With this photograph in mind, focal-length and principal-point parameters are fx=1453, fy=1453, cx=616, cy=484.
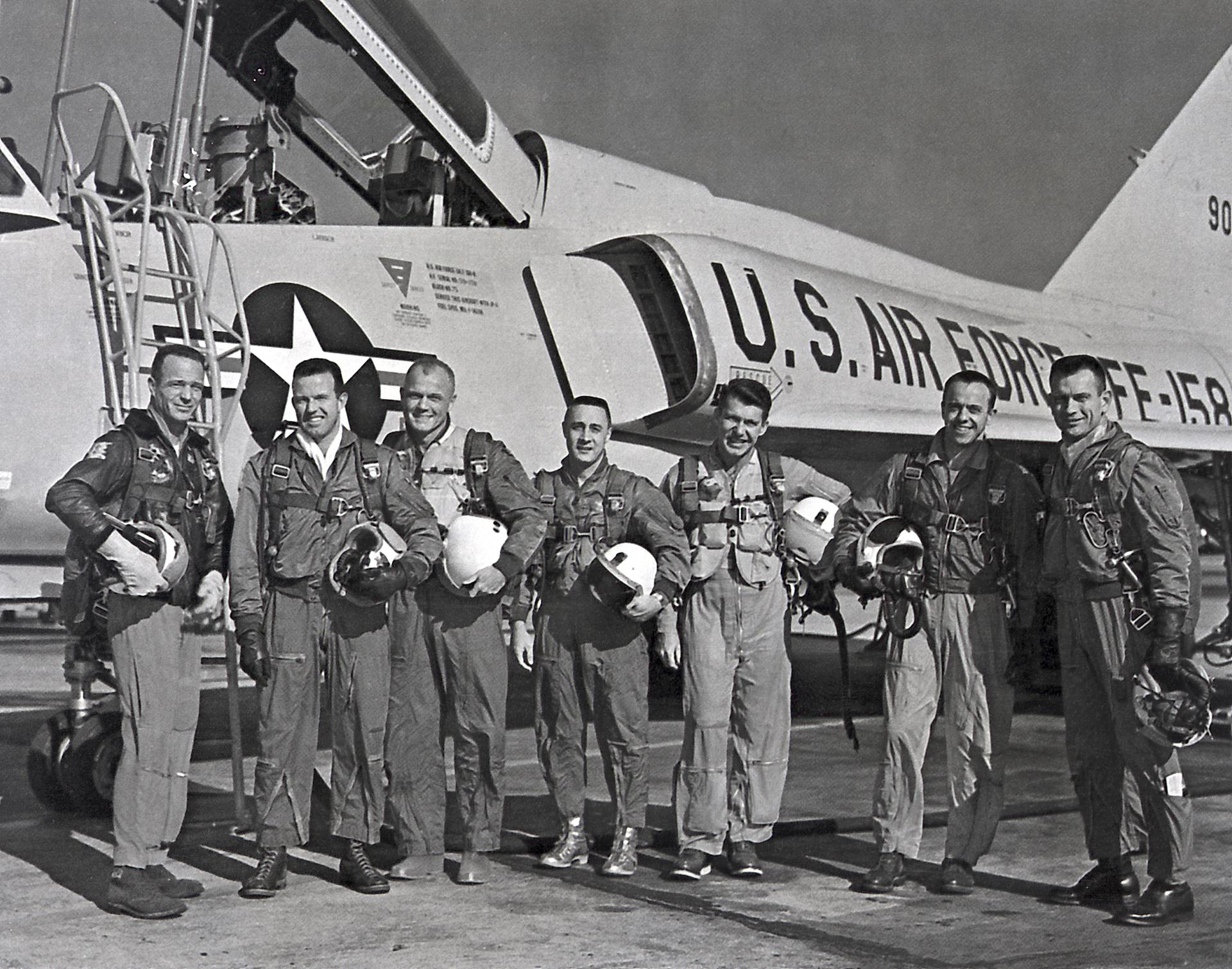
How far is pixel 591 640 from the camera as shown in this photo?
4926 millimetres

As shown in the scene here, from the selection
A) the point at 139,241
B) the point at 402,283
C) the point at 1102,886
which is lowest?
the point at 1102,886

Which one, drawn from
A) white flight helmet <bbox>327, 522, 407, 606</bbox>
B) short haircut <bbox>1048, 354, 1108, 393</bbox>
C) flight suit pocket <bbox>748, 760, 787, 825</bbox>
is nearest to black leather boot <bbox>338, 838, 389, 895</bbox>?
white flight helmet <bbox>327, 522, 407, 606</bbox>

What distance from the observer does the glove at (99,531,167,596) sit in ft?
13.8

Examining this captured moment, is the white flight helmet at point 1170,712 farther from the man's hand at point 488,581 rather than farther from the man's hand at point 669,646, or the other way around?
the man's hand at point 488,581

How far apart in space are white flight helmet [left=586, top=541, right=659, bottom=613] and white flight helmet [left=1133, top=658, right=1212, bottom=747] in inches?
61.0

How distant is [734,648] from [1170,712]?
4.63ft

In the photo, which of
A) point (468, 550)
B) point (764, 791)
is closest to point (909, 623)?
point (764, 791)

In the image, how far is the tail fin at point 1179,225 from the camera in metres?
13.7

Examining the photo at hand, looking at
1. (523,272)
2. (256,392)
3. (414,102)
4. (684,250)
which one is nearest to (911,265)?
(684,250)

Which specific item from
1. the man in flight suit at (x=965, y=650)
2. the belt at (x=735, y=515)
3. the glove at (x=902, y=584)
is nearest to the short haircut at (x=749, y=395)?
the belt at (x=735, y=515)

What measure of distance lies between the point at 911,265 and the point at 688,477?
6.91m

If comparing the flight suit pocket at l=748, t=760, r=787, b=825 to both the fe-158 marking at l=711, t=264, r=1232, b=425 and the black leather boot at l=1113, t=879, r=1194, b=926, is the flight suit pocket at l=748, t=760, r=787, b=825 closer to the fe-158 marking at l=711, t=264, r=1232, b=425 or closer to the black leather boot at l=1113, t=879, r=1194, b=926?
the black leather boot at l=1113, t=879, r=1194, b=926

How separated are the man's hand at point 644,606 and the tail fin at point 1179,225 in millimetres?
9958

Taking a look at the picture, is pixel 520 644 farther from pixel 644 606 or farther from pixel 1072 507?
pixel 1072 507
